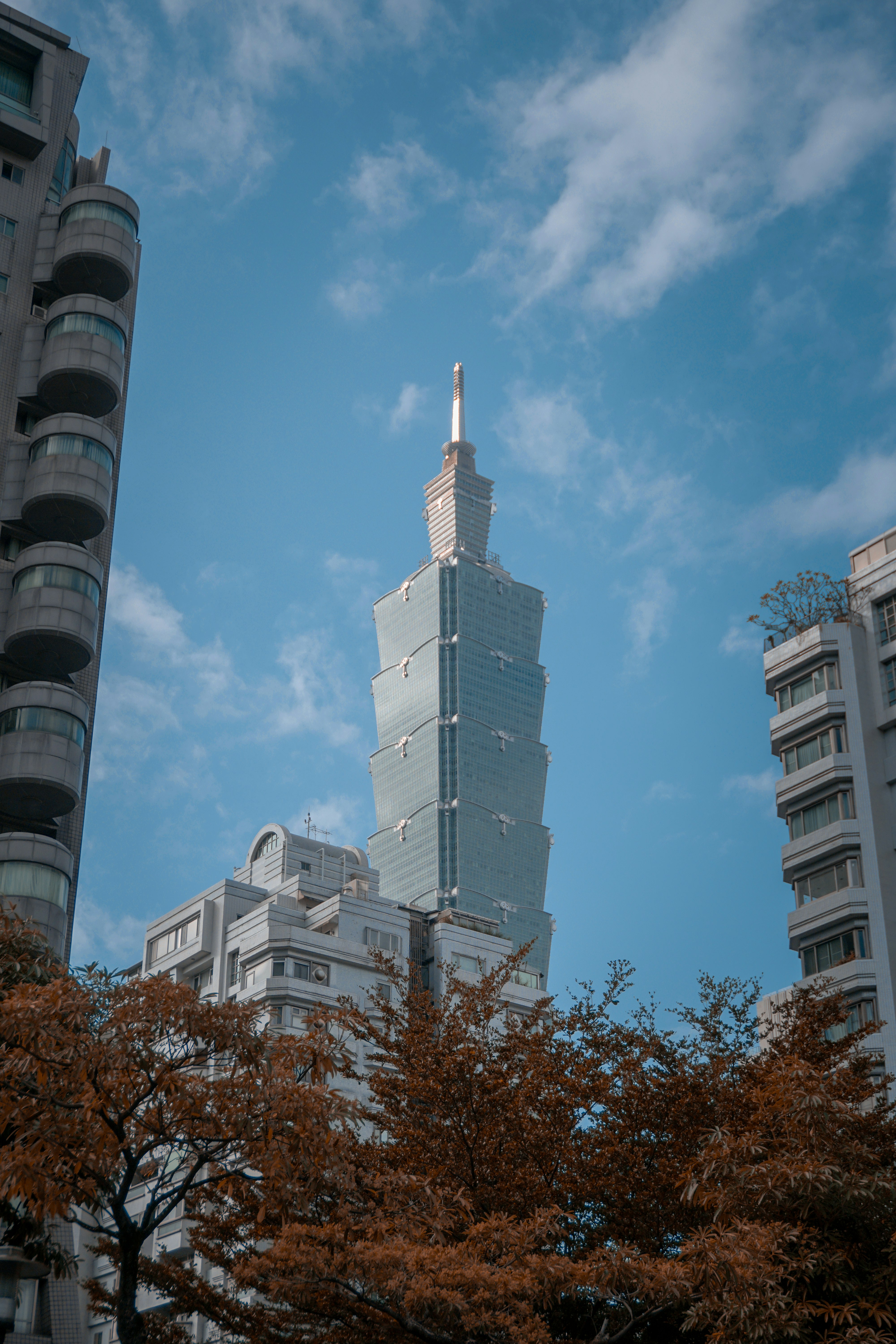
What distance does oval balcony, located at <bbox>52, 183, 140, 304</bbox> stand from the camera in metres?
66.2

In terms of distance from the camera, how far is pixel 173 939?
83.6 m

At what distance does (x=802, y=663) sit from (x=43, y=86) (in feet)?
151

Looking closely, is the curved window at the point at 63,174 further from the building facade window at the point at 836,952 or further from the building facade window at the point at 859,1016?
the building facade window at the point at 859,1016

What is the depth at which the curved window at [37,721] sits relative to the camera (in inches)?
2235

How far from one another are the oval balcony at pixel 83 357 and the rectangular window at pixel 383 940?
1244 inches

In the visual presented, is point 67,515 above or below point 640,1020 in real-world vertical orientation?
above

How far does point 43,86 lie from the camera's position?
69.1 m

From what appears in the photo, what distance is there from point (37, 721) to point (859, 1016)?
108ft

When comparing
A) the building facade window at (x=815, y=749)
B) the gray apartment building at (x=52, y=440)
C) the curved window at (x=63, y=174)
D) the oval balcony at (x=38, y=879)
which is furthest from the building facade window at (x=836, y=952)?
the curved window at (x=63, y=174)

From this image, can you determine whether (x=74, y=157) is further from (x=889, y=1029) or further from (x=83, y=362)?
(x=889, y=1029)

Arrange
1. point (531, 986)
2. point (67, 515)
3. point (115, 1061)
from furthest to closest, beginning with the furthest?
point (531, 986), point (67, 515), point (115, 1061)

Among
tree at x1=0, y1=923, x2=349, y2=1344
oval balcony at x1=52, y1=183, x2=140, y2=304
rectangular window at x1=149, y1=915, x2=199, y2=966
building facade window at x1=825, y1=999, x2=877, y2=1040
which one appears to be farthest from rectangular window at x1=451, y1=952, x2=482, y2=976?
tree at x1=0, y1=923, x2=349, y2=1344

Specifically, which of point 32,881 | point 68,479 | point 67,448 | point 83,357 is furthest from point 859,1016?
point 83,357

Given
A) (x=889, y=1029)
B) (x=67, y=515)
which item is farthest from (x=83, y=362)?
(x=889, y=1029)
